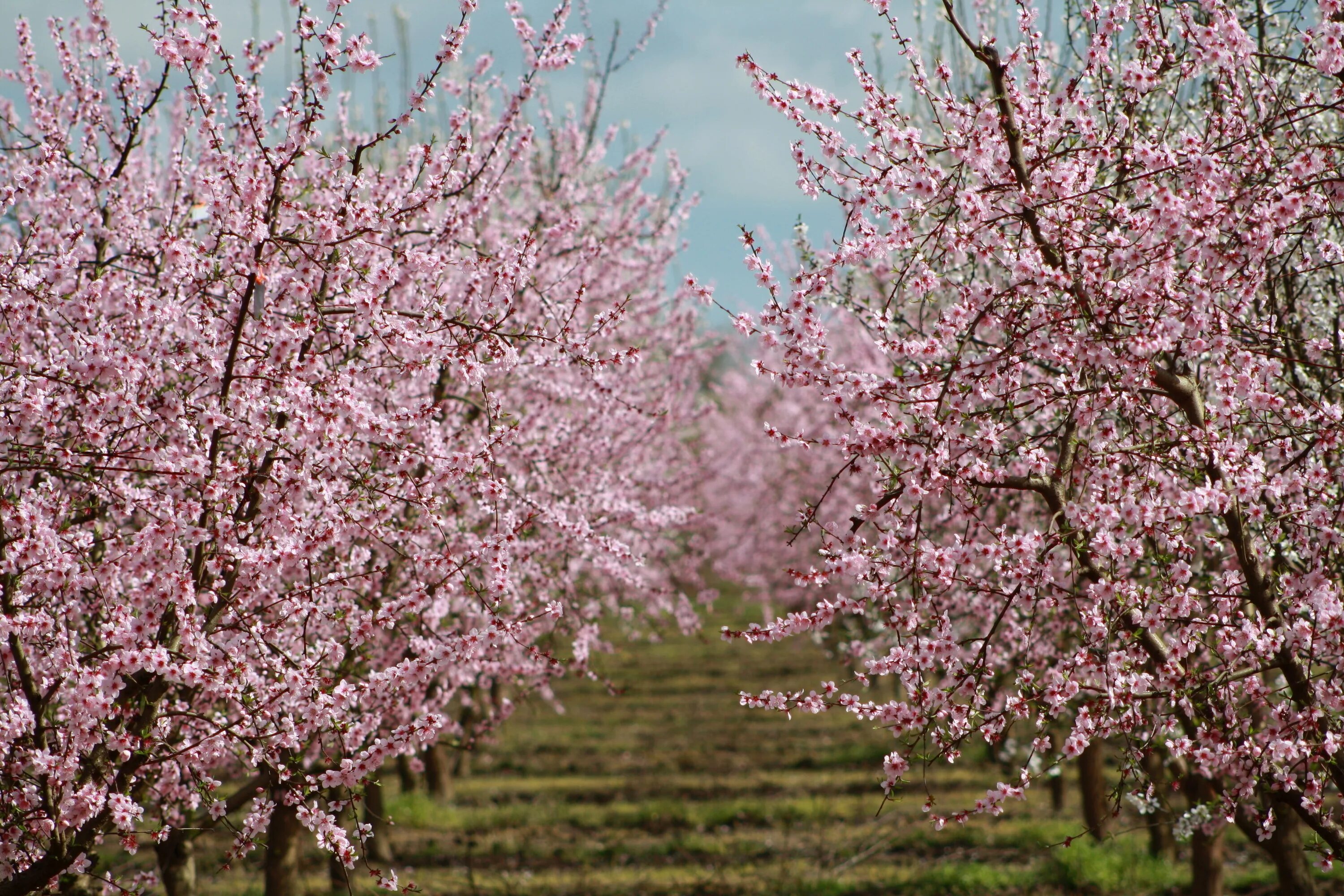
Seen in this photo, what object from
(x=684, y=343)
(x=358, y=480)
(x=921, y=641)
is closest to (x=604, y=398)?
(x=358, y=480)

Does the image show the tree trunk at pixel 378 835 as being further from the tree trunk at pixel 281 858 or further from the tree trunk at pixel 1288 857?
the tree trunk at pixel 1288 857

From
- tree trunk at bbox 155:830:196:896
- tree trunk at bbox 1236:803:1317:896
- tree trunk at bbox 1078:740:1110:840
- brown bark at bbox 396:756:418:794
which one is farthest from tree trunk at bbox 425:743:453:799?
tree trunk at bbox 1236:803:1317:896

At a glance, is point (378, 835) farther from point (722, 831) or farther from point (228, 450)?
point (228, 450)

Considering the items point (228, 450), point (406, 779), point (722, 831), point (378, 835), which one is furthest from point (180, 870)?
point (406, 779)

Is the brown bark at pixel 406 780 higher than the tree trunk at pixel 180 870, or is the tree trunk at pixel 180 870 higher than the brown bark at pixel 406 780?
the tree trunk at pixel 180 870

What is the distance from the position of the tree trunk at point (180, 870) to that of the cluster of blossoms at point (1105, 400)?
3.91 m

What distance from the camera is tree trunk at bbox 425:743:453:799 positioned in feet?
40.5

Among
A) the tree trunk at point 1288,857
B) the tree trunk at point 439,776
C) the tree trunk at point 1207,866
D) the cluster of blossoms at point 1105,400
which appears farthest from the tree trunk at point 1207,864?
the tree trunk at point 439,776

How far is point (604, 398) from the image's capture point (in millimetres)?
7633

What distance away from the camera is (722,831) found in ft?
37.0

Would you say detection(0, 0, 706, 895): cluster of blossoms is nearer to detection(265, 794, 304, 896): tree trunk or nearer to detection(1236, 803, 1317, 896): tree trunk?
detection(265, 794, 304, 896): tree trunk

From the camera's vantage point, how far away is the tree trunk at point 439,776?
12.4 m

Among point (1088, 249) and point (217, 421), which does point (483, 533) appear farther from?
point (1088, 249)

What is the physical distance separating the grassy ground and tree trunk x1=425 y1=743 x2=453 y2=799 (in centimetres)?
21
